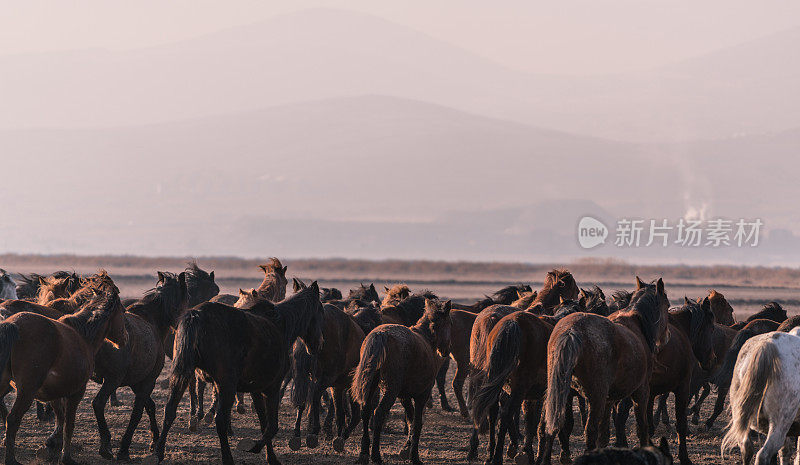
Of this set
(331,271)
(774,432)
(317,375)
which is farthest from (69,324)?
(331,271)

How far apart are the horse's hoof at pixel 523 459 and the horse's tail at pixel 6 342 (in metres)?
6.19

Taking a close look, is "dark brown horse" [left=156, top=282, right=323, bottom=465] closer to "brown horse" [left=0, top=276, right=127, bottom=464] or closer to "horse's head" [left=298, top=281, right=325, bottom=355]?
"horse's head" [left=298, top=281, right=325, bottom=355]

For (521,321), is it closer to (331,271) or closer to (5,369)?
(5,369)

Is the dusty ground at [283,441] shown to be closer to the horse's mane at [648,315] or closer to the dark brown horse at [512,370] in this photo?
the dark brown horse at [512,370]

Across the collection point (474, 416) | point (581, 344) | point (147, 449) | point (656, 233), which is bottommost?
point (147, 449)

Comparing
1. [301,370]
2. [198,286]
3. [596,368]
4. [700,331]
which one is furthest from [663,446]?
[198,286]

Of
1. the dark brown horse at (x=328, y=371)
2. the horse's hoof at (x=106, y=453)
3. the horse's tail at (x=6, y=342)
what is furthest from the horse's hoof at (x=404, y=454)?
the horse's tail at (x=6, y=342)

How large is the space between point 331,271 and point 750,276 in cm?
3821

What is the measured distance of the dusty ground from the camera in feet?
41.3

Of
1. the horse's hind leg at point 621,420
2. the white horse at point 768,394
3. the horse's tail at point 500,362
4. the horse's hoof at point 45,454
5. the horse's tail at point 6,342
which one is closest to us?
the white horse at point 768,394

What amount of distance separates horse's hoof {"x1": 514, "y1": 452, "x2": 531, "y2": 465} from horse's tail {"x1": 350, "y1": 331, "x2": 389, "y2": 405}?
6.65ft

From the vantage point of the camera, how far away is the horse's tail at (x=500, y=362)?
11250 mm

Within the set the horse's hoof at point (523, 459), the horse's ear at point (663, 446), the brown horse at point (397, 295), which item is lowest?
the horse's hoof at point (523, 459)

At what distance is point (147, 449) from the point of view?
517 inches
